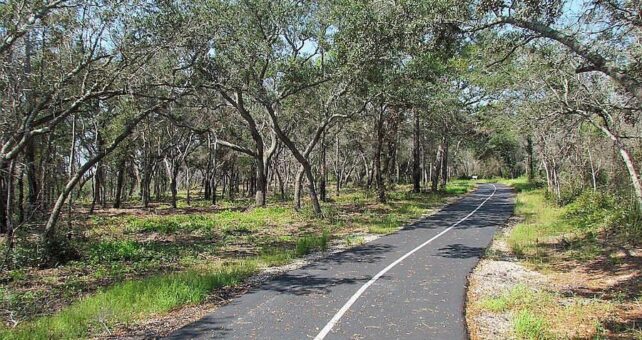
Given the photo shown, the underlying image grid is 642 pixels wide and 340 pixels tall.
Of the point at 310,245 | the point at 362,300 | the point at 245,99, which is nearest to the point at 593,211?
the point at 310,245

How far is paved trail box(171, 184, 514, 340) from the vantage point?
679 centimetres

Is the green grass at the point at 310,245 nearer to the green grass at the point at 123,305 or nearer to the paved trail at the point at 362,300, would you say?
the paved trail at the point at 362,300

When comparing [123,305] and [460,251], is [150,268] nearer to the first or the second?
[123,305]

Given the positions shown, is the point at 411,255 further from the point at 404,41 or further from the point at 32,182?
the point at 32,182

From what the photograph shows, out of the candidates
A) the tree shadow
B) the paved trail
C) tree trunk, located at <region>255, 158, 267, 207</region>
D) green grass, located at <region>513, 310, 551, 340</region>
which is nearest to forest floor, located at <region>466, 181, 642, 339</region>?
green grass, located at <region>513, 310, 551, 340</region>

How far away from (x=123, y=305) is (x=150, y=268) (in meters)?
4.41

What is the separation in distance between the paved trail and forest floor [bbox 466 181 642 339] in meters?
0.48

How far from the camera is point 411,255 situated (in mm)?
13078

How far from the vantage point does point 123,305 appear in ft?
27.0

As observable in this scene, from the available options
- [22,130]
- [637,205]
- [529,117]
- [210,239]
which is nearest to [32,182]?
[210,239]

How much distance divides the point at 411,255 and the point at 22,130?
10.3 metres

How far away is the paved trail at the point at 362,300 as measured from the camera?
6.79 meters

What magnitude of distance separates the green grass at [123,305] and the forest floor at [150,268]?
2 centimetres

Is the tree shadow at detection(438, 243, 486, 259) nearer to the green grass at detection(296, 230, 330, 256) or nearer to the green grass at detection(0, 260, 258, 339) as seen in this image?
the green grass at detection(296, 230, 330, 256)
